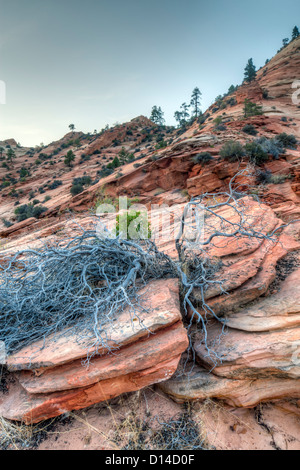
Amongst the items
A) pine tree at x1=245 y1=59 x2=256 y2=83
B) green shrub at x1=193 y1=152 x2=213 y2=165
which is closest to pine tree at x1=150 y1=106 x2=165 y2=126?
pine tree at x1=245 y1=59 x2=256 y2=83

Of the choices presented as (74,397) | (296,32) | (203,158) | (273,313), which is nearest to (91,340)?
(74,397)

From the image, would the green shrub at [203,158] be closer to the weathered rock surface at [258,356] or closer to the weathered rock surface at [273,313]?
the weathered rock surface at [273,313]

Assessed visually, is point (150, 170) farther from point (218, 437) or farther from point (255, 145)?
point (218, 437)

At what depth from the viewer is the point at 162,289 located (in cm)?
328

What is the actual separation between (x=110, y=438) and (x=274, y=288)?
3.01 m

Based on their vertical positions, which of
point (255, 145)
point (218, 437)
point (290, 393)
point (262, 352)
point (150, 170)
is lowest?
point (218, 437)

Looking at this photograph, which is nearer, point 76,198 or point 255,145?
point 255,145

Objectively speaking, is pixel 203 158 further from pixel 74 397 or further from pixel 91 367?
pixel 74 397

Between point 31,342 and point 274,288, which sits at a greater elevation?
point 274,288

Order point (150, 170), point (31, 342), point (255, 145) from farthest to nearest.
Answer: point (150, 170), point (255, 145), point (31, 342)

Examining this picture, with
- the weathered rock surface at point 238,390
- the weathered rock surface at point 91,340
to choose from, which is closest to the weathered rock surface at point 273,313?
the weathered rock surface at point 238,390

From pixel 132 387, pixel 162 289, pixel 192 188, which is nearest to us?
pixel 132 387

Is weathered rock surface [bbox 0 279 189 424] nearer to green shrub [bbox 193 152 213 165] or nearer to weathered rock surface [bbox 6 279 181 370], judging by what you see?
weathered rock surface [bbox 6 279 181 370]

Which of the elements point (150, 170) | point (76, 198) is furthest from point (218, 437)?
point (76, 198)
